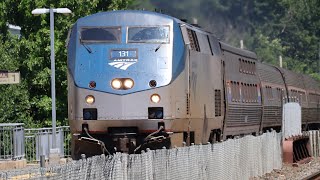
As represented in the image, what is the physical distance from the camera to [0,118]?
33906 millimetres

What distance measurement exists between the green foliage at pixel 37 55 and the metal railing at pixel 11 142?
26.2 ft

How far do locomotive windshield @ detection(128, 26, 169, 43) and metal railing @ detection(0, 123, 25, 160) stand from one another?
28.7 ft

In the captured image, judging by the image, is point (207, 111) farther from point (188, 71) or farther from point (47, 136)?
point (47, 136)

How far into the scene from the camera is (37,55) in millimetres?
38625

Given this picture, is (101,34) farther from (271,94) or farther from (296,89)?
(296,89)

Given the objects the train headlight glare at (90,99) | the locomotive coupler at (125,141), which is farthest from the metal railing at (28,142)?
the locomotive coupler at (125,141)

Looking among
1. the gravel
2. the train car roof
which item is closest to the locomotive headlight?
the gravel

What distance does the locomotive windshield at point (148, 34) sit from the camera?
20.4 meters

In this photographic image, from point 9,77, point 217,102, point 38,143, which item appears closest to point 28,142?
point 38,143

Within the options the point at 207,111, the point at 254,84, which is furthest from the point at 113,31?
the point at 254,84

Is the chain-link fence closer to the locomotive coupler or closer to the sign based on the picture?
the locomotive coupler

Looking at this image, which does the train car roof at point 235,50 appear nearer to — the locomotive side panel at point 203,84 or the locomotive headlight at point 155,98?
the locomotive side panel at point 203,84

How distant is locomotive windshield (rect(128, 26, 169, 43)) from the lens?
20.4 meters

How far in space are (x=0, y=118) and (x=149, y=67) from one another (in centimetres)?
1516
